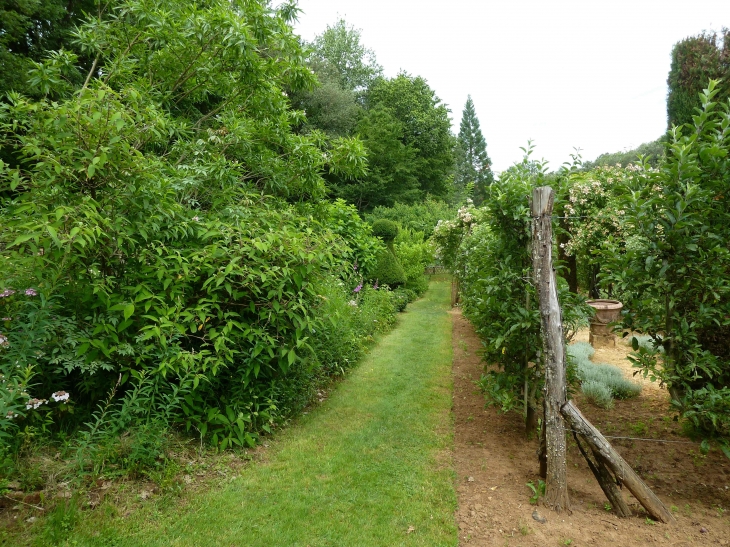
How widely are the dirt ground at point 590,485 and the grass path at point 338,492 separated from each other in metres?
0.20

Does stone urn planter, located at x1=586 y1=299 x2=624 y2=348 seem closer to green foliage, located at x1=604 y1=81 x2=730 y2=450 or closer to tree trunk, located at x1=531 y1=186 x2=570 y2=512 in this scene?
green foliage, located at x1=604 y1=81 x2=730 y2=450

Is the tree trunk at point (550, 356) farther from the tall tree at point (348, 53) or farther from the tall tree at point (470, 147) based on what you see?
the tall tree at point (470, 147)

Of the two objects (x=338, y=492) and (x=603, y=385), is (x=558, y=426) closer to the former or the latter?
(x=338, y=492)

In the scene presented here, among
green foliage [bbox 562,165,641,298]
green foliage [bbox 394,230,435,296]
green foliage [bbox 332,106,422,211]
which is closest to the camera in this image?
green foliage [bbox 562,165,641,298]

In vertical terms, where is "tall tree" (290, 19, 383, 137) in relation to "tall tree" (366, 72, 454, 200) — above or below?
Answer: above

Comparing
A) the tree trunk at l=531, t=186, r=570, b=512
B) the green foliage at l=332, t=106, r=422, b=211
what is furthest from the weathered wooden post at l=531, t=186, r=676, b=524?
the green foliage at l=332, t=106, r=422, b=211

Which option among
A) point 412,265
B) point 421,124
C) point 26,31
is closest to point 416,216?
point 412,265

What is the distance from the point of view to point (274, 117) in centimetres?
518

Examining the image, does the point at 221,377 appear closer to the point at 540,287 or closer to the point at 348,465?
the point at 348,465

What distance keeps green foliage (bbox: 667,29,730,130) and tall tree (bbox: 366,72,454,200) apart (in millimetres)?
14919

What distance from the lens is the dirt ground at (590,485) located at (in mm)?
2484

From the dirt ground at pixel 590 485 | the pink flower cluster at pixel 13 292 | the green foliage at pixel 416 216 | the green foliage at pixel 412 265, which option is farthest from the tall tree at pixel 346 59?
the pink flower cluster at pixel 13 292

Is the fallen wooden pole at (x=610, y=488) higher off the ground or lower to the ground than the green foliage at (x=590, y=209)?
lower

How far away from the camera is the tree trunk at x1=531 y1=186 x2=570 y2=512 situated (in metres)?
2.74
